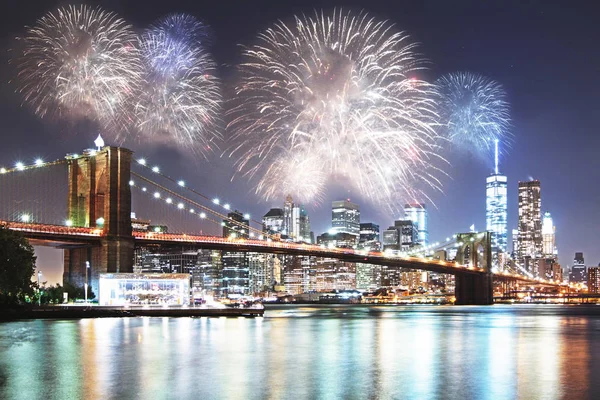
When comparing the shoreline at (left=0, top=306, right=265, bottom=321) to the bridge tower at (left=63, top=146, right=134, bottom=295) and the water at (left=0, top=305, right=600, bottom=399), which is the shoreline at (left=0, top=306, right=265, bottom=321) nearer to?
the bridge tower at (left=63, top=146, right=134, bottom=295)

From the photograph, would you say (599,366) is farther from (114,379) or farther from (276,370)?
(114,379)

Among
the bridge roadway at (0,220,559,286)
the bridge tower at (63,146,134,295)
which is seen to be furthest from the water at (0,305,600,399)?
the bridge tower at (63,146,134,295)

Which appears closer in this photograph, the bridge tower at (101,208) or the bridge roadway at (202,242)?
the bridge roadway at (202,242)

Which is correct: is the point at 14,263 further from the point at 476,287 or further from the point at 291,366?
Answer: the point at 476,287

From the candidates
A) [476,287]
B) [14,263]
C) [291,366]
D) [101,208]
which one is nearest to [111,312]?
[14,263]

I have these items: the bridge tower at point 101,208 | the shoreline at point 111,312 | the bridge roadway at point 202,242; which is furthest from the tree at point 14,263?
the bridge tower at point 101,208

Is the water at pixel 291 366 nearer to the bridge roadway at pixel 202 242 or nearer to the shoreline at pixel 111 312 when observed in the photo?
the shoreline at pixel 111 312
